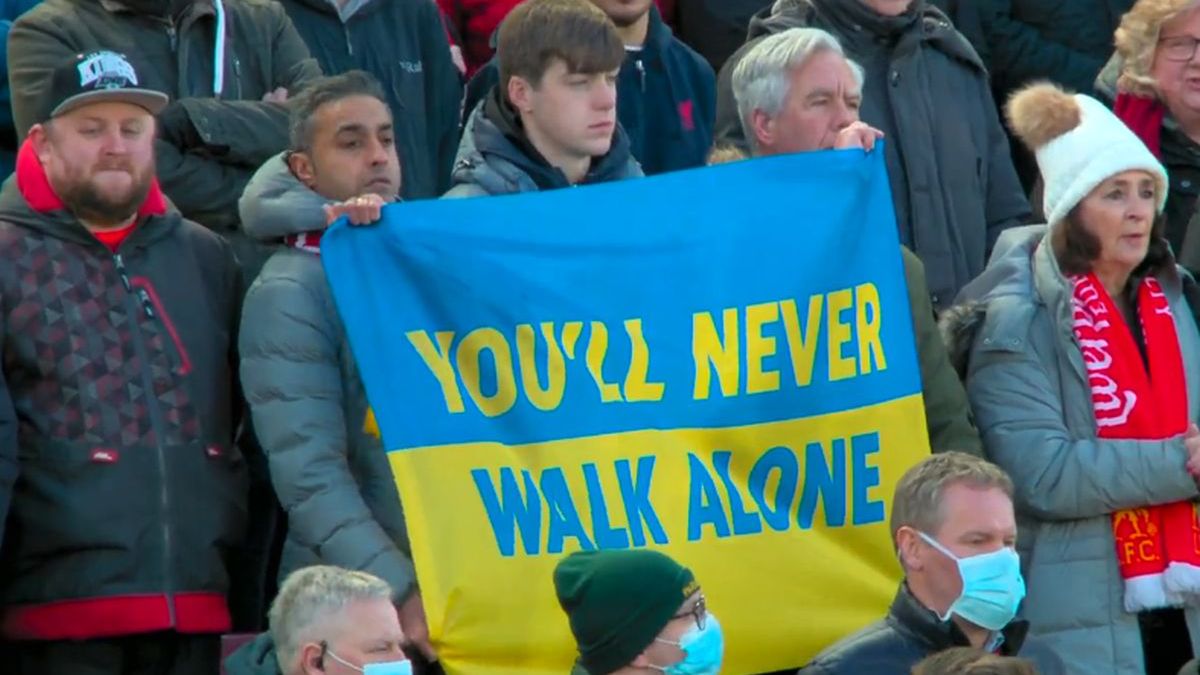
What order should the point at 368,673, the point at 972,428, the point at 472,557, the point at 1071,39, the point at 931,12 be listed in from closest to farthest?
the point at 368,673 < the point at 472,557 < the point at 972,428 < the point at 931,12 < the point at 1071,39

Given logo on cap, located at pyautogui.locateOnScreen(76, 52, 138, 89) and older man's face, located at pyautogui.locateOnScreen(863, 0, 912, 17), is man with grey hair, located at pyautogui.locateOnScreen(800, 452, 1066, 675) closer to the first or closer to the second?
older man's face, located at pyautogui.locateOnScreen(863, 0, 912, 17)

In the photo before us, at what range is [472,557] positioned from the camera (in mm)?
7539

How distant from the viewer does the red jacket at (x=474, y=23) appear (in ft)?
34.3

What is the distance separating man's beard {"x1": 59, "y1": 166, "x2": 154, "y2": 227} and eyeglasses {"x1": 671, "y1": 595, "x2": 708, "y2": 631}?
2.01 m

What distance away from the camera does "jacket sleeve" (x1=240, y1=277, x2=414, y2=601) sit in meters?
7.57

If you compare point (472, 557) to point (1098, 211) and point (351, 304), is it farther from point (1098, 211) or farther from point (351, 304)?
point (1098, 211)

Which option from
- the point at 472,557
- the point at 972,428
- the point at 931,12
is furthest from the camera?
the point at 931,12

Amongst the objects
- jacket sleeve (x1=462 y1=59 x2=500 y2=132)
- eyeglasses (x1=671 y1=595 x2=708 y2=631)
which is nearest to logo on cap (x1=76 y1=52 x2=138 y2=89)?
jacket sleeve (x1=462 y1=59 x2=500 y2=132)

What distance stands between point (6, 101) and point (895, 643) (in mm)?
3857

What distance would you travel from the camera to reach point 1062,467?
804 cm

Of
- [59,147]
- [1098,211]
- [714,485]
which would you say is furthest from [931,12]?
[59,147]

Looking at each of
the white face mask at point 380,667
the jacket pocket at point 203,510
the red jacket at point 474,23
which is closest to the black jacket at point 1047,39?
the red jacket at point 474,23

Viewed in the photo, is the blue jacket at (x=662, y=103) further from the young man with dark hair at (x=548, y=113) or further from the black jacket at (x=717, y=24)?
the young man with dark hair at (x=548, y=113)

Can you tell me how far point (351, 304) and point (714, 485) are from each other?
108 centimetres
